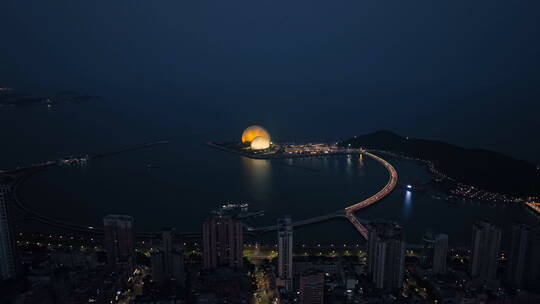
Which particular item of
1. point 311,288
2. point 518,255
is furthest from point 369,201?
point 311,288

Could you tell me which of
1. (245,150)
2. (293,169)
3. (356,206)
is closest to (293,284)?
(356,206)

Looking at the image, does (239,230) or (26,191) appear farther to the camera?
(26,191)

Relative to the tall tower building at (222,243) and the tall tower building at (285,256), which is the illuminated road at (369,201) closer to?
the tall tower building at (285,256)

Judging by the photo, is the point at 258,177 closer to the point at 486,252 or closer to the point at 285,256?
the point at 285,256

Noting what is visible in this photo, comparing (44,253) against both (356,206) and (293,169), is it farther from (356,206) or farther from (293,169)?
(293,169)

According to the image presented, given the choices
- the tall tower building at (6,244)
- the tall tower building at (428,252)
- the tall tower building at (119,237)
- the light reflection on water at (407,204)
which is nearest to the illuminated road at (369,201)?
the light reflection on water at (407,204)
